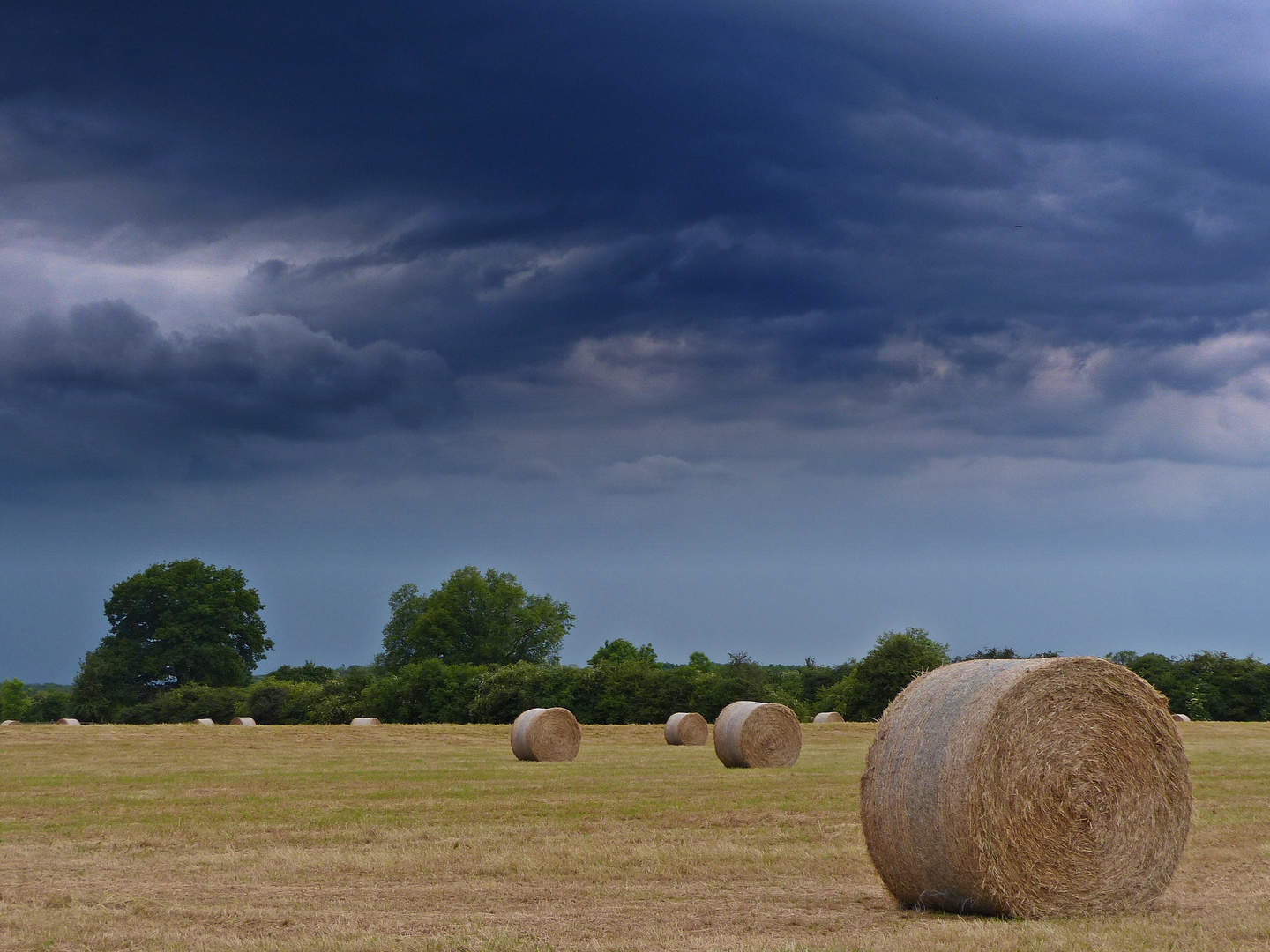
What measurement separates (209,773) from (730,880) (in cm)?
1854

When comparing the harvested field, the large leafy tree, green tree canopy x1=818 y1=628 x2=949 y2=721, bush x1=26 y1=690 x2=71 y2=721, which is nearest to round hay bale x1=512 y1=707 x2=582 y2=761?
the harvested field

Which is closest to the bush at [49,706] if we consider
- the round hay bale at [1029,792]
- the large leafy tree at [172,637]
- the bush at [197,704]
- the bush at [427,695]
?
the large leafy tree at [172,637]

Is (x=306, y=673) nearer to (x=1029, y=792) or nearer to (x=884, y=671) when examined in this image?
(x=884, y=671)

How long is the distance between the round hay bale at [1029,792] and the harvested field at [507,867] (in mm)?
351

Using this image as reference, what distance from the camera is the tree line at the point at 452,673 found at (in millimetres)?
62438

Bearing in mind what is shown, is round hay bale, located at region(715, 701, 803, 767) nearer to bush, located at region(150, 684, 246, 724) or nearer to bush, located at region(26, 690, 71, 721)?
bush, located at region(150, 684, 246, 724)

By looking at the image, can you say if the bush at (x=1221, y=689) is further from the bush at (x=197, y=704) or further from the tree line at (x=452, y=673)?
the bush at (x=197, y=704)

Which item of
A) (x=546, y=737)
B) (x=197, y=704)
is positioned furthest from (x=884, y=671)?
(x=197, y=704)

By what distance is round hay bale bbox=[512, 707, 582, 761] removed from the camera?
3225 centimetres

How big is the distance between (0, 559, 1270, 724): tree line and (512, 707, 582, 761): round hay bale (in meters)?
27.2

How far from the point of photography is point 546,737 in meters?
32.4

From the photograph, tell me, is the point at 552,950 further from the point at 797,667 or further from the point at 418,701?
the point at 797,667

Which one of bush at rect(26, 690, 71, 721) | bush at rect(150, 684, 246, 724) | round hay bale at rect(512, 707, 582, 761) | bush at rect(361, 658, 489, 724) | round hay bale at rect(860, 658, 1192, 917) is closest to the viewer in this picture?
round hay bale at rect(860, 658, 1192, 917)

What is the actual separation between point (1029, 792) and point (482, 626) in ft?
267
